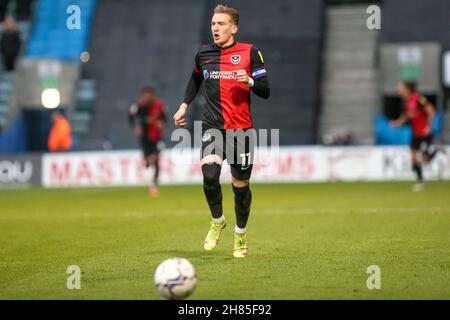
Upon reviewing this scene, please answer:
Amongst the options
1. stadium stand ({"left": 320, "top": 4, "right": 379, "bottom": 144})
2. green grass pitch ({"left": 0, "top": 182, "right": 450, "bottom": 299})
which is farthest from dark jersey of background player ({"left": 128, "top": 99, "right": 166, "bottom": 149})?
stadium stand ({"left": 320, "top": 4, "right": 379, "bottom": 144})

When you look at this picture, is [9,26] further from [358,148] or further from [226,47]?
[226,47]

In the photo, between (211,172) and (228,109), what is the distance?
28.1 inches

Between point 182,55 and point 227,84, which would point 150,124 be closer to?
point 182,55

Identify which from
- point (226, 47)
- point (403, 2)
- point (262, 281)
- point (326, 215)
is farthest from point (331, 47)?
point (262, 281)

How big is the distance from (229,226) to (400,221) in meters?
2.55

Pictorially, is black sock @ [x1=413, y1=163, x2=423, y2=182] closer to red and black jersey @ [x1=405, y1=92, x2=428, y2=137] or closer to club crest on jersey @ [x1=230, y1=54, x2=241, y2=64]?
red and black jersey @ [x1=405, y1=92, x2=428, y2=137]

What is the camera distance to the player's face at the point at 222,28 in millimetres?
9781

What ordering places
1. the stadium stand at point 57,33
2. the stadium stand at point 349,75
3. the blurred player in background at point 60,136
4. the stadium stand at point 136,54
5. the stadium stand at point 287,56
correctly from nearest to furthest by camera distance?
the blurred player in background at point 60,136 < the stadium stand at point 287,56 < the stadium stand at point 349,75 < the stadium stand at point 136,54 < the stadium stand at point 57,33

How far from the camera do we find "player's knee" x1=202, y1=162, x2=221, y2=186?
9875mm

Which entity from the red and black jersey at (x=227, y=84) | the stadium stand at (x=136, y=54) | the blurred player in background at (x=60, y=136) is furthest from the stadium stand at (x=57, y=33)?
the red and black jersey at (x=227, y=84)

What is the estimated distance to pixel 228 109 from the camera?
9.99 m

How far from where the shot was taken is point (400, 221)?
13727 mm

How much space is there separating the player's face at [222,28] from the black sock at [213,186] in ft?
4.39

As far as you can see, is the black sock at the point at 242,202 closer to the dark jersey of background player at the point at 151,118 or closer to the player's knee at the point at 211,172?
the player's knee at the point at 211,172
